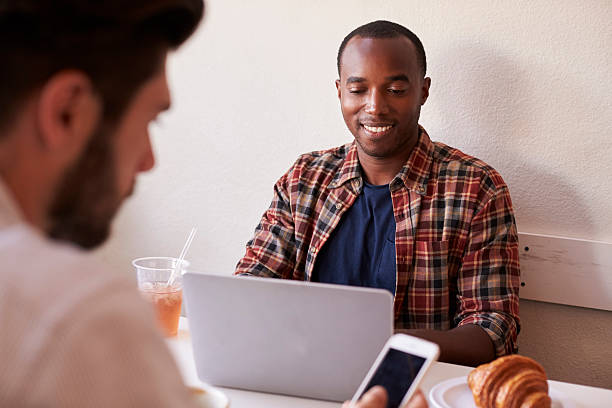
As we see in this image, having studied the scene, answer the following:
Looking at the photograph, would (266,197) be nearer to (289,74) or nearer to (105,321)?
(289,74)

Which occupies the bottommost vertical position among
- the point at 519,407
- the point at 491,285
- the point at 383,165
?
the point at 491,285

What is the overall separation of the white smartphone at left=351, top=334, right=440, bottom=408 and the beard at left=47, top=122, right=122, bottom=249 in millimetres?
434

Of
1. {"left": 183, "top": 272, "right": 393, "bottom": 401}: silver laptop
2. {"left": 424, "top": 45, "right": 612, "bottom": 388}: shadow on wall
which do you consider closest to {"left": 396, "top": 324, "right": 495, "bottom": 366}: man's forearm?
{"left": 183, "top": 272, "right": 393, "bottom": 401}: silver laptop

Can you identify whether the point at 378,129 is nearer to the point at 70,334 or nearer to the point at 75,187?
the point at 75,187

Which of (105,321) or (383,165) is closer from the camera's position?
(105,321)

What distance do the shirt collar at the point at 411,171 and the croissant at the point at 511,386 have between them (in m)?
0.70

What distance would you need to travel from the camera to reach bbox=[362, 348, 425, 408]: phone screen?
0.88 m

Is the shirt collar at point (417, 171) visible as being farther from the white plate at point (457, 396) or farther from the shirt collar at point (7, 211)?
the shirt collar at point (7, 211)

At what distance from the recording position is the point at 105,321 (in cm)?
42

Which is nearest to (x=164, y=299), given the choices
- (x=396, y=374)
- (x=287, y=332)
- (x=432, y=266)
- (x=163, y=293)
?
(x=163, y=293)

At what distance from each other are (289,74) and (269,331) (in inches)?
43.6

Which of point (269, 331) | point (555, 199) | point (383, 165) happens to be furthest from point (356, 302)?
point (555, 199)

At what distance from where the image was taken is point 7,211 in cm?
47

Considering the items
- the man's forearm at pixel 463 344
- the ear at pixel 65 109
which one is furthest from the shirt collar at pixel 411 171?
the ear at pixel 65 109
